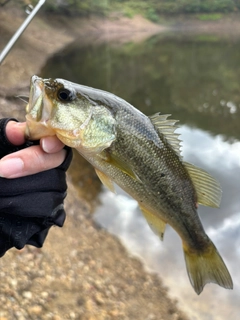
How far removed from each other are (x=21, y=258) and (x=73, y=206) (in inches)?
93.7

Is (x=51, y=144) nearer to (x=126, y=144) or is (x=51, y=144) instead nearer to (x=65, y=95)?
(x=65, y=95)

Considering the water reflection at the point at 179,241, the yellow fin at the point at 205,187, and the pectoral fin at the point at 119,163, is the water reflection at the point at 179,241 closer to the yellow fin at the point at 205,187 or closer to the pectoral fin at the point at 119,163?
the yellow fin at the point at 205,187

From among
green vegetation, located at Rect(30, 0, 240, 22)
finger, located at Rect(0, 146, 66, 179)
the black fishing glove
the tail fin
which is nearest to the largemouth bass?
finger, located at Rect(0, 146, 66, 179)

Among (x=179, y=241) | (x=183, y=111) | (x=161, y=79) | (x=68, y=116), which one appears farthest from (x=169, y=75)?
(x=68, y=116)

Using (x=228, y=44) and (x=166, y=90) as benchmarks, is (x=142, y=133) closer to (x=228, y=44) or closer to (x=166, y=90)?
(x=166, y=90)

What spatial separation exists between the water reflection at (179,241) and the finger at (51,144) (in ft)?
15.0

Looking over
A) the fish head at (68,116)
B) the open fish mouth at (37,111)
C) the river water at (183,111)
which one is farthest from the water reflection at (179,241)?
the open fish mouth at (37,111)

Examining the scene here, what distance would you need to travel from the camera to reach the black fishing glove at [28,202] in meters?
2.35

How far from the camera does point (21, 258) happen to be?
541 centimetres

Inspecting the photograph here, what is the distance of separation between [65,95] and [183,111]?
12818mm

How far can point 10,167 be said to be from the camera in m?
2.16

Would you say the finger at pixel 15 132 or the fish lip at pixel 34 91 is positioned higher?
the fish lip at pixel 34 91

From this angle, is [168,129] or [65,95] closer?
[65,95]

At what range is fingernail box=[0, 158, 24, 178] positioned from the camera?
2.13 meters
